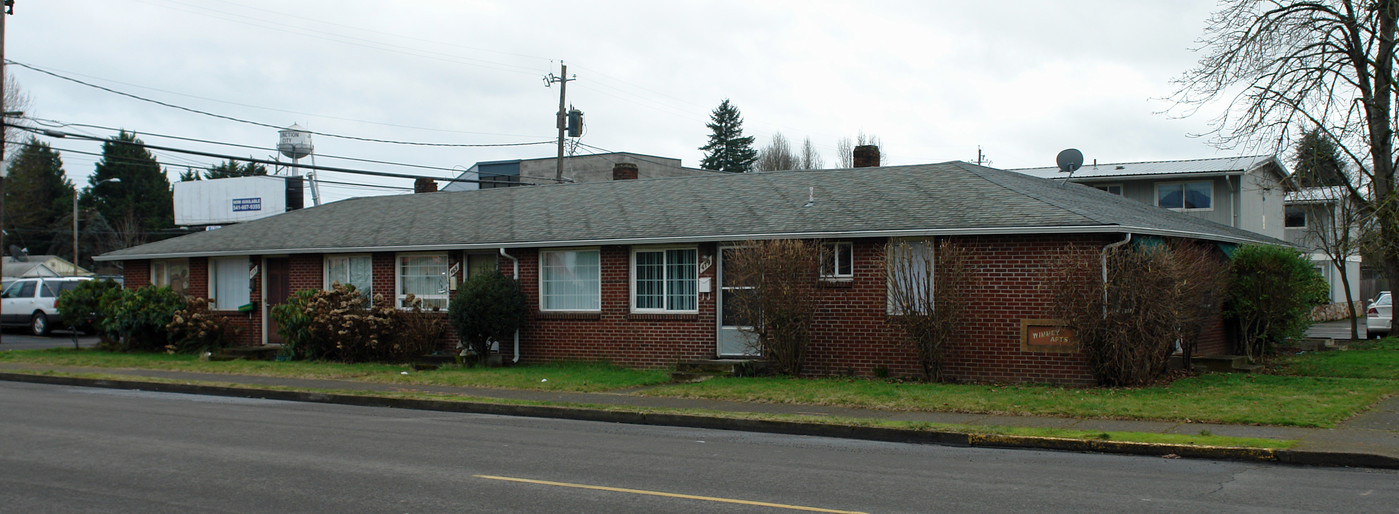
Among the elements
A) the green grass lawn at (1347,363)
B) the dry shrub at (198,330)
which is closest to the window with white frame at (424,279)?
the dry shrub at (198,330)

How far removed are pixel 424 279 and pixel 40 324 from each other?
17.7 metres

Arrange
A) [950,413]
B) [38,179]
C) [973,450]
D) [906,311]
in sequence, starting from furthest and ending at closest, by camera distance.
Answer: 1. [38,179]
2. [906,311]
3. [950,413]
4. [973,450]

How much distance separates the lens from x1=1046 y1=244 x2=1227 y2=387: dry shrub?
14.5m

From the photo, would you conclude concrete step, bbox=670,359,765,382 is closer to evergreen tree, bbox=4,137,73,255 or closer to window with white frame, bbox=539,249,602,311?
window with white frame, bbox=539,249,602,311

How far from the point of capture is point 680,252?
1914cm

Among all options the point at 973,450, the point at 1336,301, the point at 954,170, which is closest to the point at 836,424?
the point at 973,450

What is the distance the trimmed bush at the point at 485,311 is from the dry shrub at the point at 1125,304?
31.9 ft

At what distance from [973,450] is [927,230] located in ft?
19.1

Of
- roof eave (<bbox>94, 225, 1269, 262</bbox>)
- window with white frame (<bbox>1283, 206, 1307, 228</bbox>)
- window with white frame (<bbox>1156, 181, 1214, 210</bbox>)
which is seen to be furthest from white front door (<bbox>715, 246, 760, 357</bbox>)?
window with white frame (<bbox>1283, 206, 1307, 228</bbox>)

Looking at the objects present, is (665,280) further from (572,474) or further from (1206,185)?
(1206,185)

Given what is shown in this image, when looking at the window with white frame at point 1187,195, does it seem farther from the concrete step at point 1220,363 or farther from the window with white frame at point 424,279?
the window with white frame at point 424,279

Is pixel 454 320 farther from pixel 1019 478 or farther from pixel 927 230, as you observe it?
pixel 1019 478

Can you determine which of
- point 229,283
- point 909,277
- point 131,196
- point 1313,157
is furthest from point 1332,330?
point 131,196

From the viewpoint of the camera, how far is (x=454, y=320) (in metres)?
19.7
